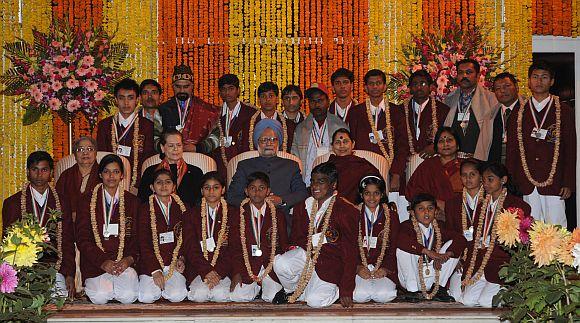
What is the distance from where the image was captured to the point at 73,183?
8266 mm

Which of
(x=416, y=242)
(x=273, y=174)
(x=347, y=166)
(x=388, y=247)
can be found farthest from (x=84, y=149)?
(x=416, y=242)

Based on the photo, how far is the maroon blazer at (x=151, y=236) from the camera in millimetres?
7691

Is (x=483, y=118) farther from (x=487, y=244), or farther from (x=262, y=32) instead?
(x=262, y=32)

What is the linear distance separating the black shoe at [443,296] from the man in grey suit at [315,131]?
70.0 inches

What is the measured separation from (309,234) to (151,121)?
83.3 inches

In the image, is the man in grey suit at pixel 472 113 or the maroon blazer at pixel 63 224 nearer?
the maroon blazer at pixel 63 224

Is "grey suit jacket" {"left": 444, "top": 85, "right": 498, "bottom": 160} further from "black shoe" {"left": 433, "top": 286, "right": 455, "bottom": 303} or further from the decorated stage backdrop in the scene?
the decorated stage backdrop

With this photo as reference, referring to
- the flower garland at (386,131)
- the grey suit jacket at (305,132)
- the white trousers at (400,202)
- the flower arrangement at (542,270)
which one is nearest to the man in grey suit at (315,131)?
the grey suit jacket at (305,132)

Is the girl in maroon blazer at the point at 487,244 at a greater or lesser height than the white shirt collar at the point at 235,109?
lesser

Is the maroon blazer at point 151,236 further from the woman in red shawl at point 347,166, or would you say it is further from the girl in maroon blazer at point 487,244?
the girl in maroon blazer at point 487,244

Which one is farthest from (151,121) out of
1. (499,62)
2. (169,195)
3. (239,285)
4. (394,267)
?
(499,62)

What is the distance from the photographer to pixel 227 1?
1098 centimetres

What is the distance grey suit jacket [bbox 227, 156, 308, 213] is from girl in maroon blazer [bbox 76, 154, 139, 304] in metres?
0.86

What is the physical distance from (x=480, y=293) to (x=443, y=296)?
319mm
